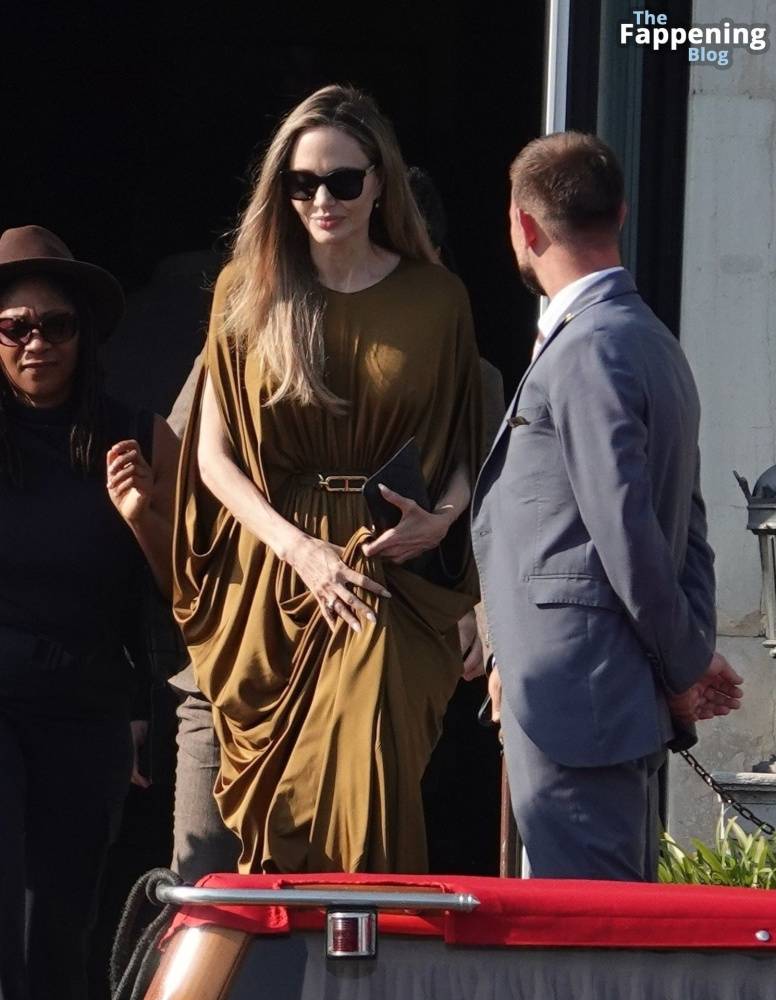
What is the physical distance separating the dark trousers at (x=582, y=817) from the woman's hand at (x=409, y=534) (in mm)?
590

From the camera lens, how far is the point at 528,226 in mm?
3604

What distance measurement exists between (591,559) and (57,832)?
4.47ft

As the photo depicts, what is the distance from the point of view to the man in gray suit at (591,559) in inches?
132

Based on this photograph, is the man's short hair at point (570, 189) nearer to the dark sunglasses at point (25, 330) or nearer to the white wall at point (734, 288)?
the dark sunglasses at point (25, 330)

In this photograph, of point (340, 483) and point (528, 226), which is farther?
point (340, 483)

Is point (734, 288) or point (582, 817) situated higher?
point (734, 288)

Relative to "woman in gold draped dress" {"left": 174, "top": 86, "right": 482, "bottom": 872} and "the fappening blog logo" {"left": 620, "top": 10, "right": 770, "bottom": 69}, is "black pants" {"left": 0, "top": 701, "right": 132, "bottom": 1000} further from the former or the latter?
"the fappening blog logo" {"left": 620, "top": 10, "right": 770, "bottom": 69}

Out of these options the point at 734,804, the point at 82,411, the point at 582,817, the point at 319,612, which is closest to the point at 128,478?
the point at 82,411

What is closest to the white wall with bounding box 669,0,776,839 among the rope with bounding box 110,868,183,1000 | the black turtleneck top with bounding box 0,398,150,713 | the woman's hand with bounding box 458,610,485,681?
the woman's hand with bounding box 458,610,485,681

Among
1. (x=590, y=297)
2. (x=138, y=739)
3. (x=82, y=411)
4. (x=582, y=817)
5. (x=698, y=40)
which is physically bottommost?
(x=138, y=739)

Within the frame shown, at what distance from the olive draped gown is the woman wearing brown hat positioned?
214mm

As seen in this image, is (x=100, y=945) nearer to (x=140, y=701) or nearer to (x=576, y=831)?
(x=140, y=701)

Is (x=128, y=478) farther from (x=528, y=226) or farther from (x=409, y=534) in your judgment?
(x=528, y=226)

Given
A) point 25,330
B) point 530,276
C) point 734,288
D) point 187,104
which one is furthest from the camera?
point 187,104
